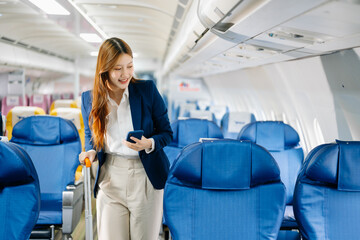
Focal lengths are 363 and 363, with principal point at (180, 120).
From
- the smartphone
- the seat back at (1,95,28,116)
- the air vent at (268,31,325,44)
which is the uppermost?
the air vent at (268,31,325,44)

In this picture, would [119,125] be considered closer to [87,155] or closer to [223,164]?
[87,155]

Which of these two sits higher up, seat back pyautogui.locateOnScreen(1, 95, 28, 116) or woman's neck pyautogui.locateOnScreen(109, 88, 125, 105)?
seat back pyautogui.locateOnScreen(1, 95, 28, 116)

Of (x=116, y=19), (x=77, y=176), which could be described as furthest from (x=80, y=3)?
(x=77, y=176)

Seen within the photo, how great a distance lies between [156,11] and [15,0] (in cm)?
205

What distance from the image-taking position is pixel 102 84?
202 cm

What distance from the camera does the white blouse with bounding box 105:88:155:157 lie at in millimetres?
2084

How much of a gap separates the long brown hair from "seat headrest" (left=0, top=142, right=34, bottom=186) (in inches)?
15.7

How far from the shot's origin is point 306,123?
502 centimetres

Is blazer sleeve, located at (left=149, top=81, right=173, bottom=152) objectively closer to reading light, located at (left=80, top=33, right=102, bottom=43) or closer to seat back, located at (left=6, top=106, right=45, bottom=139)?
seat back, located at (left=6, top=106, right=45, bottom=139)

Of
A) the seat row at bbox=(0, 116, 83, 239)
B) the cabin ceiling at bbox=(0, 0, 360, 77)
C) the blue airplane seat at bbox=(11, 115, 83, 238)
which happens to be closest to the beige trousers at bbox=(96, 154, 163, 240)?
the seat row at bbox=(0, 116, 83, 239)

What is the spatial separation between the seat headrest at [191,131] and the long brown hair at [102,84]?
5.68 feet

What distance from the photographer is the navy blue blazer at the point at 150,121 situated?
2070 millimetres

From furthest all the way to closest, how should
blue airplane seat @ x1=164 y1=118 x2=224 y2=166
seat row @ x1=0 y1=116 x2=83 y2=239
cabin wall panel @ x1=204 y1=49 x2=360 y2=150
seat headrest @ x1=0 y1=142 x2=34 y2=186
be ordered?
blue airplane seat @ x1=164 y1=118 x2=224 y2=166, cabin wall panel @ x1=204 y1=49 x2=360 y2=150, seat row @ x1=0 y1=116 x2=83 y2=239, seat headrest @ x1=0 y1=142 x2=34 y2=186

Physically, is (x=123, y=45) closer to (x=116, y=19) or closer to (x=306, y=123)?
(x=306, y=123)
